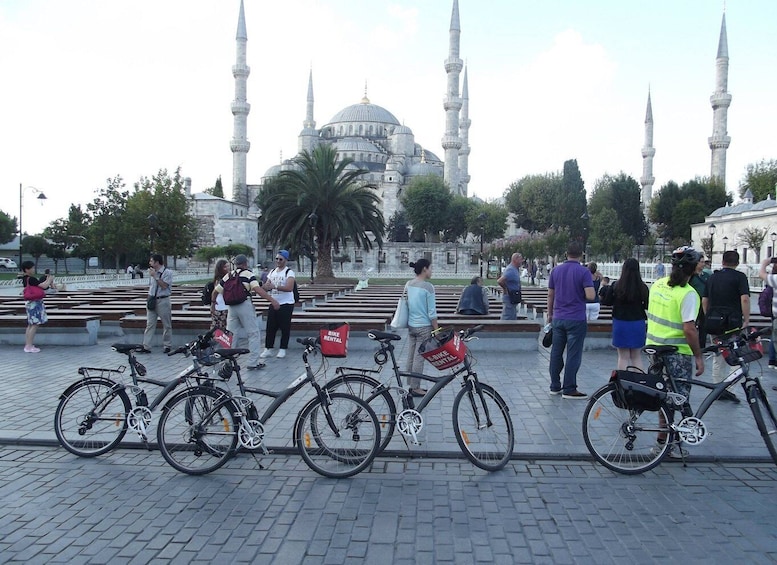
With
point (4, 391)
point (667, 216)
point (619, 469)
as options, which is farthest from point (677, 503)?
point (667, 216)

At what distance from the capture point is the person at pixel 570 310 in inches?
285

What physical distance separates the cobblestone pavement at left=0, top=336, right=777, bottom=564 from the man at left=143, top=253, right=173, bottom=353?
14.5 ft

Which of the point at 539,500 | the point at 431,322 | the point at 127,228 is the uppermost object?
the point at 127,228

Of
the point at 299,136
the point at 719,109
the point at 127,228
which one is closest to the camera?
the point at 127,228

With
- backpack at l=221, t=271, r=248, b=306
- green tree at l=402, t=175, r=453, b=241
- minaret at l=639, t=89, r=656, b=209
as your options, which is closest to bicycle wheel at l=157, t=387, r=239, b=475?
backpack at l=221, t=271, r=248, b=306

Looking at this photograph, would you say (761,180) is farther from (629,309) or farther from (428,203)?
(629,309)

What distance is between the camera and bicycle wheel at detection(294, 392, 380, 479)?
482cm

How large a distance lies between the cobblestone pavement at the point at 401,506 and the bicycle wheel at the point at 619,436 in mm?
169

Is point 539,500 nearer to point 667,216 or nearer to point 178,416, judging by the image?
point 178,416

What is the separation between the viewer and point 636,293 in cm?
682

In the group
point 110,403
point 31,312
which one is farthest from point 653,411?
point 31,312

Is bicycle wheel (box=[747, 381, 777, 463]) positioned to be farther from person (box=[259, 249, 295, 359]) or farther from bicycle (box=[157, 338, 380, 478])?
person (box=[259, 249, 295, 359])

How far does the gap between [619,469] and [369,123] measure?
318 feet

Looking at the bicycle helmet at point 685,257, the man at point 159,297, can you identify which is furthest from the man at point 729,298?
the man at point 159,297
